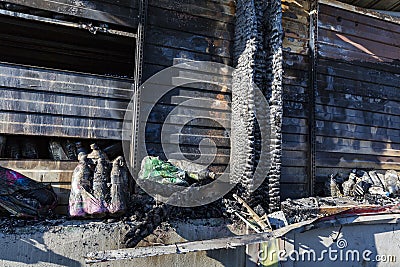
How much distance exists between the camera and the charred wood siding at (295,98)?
5.33 metres

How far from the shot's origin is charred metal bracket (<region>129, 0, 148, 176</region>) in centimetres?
427

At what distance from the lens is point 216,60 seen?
4.92 m

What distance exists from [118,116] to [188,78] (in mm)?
1175

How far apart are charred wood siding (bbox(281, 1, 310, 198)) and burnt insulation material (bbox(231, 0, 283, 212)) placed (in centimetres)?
74

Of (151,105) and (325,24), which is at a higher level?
(325,24)

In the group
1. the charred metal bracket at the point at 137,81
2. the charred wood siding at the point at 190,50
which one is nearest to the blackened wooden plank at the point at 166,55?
the charred wood siding at the point at 190,50

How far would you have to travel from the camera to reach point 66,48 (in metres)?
5.48

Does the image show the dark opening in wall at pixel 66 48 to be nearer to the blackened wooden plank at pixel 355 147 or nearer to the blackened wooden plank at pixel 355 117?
the blackened wooden plank at pixel 355 117

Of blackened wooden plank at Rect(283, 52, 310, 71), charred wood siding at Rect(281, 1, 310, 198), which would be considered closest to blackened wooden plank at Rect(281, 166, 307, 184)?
charred wood siding at Rect(281, 1, 310, 198)

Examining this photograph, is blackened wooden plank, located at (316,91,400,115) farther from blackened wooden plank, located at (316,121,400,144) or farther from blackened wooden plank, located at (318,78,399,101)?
blackened wooden plank, located at (316,121,400,144)

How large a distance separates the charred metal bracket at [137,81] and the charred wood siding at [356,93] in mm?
3246

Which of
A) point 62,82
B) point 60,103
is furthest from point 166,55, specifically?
point 60,103

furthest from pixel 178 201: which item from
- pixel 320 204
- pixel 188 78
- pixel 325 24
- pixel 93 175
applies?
pixel 325 24

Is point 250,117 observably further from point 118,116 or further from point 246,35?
point 118,116
